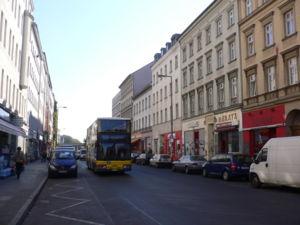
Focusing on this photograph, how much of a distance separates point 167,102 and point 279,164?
40.8 metres

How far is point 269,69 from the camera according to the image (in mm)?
31234

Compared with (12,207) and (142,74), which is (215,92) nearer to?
(12,207)

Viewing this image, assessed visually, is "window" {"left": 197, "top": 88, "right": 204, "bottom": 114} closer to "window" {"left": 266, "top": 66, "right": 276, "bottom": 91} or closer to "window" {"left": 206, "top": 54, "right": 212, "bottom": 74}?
"window" {"left": 206, "top": 54, "right": 212, "bottom": 74}

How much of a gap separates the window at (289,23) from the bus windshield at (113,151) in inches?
513

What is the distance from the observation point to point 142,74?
87.5 m

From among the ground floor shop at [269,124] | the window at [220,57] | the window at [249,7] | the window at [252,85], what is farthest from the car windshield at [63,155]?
the window at [249,7]

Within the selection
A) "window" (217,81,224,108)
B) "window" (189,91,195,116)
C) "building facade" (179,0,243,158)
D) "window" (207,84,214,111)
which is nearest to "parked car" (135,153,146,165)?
"building facade" (179,0,243,158)

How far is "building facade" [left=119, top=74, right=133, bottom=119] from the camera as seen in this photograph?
90.7 metres

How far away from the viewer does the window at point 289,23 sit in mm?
28281

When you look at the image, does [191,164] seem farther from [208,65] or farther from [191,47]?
[191,47]

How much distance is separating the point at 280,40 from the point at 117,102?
8515 centimetres

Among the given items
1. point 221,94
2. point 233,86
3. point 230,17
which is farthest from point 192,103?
point 230,17

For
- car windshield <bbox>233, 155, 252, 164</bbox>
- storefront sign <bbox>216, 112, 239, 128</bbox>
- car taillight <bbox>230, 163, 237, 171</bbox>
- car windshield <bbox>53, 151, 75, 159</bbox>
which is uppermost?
storefront sign <bbox>216, 112, 239, 128</bbox>

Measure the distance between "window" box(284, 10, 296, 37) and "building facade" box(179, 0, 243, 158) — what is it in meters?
7.27
